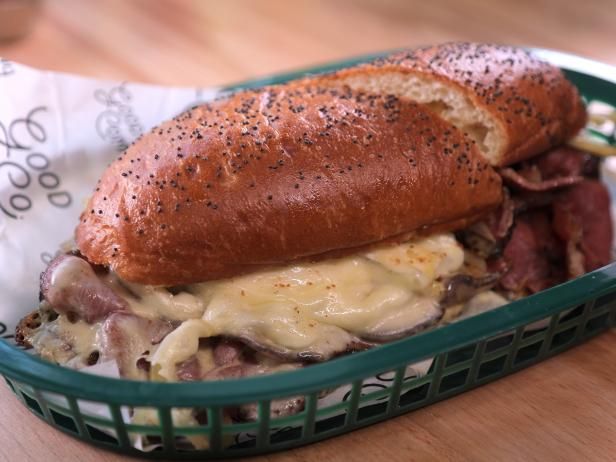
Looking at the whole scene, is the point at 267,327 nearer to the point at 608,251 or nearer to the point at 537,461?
the point at 537,461

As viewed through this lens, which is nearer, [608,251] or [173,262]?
[173,262]

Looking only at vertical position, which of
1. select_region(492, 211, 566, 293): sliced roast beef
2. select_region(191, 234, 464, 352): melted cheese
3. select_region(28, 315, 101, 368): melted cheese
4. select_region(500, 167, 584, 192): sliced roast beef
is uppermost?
select_region(500, 167, 584, 192): sliced roast beef

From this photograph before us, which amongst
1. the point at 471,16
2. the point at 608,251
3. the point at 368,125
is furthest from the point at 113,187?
the point at 471,16

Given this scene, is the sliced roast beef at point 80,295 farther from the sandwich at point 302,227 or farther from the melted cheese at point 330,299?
the melted cheese at point 330,299

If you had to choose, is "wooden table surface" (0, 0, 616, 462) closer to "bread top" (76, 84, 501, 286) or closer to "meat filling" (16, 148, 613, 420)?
"meat filling" (16, 148, 613, 420)

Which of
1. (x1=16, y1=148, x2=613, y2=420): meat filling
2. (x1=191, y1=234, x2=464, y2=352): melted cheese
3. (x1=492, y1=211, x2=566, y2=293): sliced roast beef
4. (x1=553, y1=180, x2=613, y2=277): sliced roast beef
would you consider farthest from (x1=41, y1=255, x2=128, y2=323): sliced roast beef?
(x1=553, y1=180, x2=613, y2=277): sliced roast beef

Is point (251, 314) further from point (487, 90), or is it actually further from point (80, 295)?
point (487, 90)

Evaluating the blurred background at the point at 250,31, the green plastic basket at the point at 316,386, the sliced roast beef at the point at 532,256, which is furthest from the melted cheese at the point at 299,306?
the blurred background at the point at 250,31
